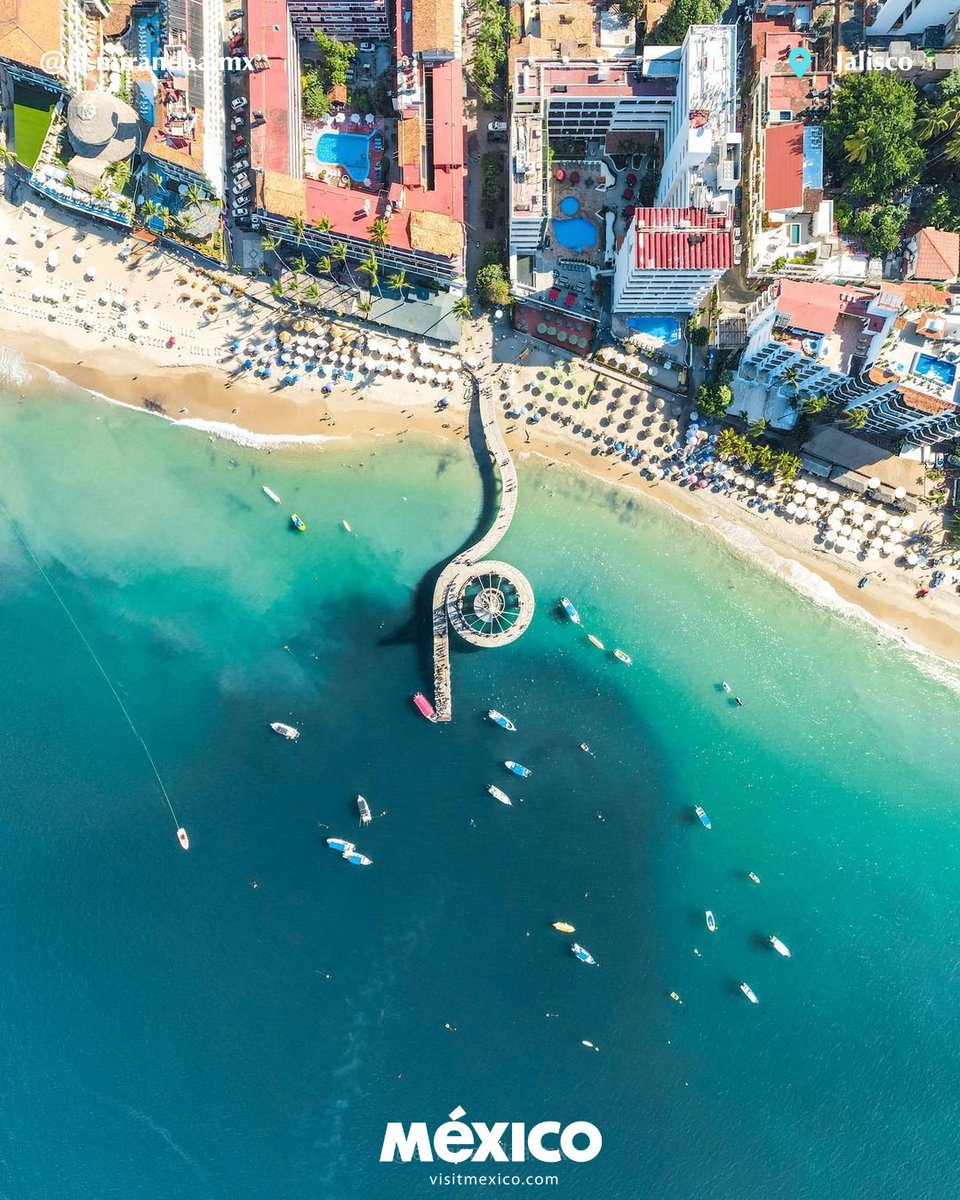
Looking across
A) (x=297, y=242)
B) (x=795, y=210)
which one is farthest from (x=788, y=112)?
(x=297, y=242)

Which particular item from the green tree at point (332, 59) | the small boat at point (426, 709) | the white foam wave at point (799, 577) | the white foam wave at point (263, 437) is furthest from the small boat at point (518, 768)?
the green tree at point (332, 59)

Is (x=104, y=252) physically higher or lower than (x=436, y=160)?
lower

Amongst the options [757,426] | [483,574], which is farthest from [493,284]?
[757,426]

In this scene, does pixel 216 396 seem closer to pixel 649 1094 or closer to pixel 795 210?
pixel 795 210

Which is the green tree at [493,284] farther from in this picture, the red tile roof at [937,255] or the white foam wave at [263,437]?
the red tile roof at [937,255]

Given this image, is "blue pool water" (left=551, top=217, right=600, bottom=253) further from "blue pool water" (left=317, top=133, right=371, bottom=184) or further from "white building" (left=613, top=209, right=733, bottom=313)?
"blue pool water" (left=317, top=133, right=371, bottom=184)
